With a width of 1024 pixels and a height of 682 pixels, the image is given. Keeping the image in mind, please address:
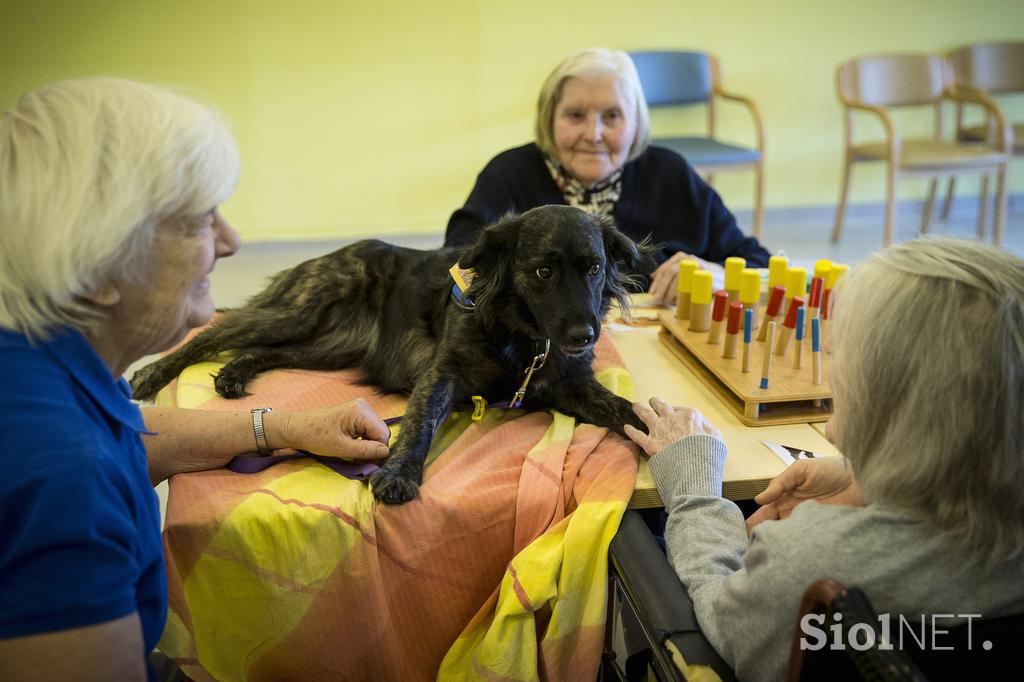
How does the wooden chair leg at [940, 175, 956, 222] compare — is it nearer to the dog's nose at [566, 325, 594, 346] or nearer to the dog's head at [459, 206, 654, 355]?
the dog's head at [459, 206, 654, 355]

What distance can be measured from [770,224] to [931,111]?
4.60 ft

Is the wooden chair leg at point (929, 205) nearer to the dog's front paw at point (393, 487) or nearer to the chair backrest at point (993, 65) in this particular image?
the chair backrest at point (993, 65)

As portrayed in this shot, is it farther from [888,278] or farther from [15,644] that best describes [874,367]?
[15,644]

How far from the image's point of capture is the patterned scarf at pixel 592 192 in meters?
2.66

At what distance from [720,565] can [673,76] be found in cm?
476

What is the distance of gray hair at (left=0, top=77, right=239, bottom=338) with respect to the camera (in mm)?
943

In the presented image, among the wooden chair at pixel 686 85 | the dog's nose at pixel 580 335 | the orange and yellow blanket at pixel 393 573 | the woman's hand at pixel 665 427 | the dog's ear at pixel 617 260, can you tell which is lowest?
the orange and yellow blanket at pixel 393 573

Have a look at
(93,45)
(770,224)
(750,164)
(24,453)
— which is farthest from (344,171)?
(24,453)

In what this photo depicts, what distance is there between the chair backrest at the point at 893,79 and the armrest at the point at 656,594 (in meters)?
4.95

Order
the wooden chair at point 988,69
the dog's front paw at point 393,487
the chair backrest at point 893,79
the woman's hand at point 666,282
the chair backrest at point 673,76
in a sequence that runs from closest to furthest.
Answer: the dog's front paw at point 393,487
the woman's hand at point 666,282
the chair backrest at point 673,76
the chair backrest at point 893,79
the wooden chair at point 988,69

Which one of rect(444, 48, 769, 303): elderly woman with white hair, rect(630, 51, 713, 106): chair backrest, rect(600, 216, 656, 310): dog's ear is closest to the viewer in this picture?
rect(600, 216, 656, 310): dog's ear

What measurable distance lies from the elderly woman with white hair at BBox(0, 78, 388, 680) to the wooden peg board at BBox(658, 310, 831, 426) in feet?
3.54

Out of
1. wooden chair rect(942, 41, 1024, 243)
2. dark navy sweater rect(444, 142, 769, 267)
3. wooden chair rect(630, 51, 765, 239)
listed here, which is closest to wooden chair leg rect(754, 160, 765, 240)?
wooden chair rect(630, 51, 765, 239)

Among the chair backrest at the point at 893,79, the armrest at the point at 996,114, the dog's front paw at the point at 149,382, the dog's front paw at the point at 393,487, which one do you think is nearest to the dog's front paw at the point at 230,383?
the dog's front paw at the point at 149,382
